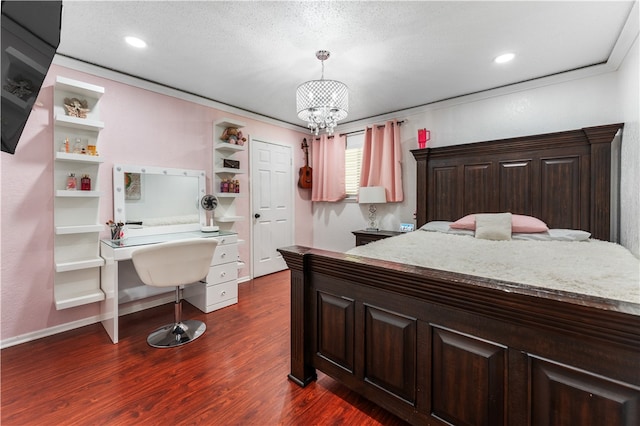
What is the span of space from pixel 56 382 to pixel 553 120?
190 inches

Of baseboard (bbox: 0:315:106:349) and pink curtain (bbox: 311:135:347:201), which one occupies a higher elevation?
pink curtain (bbox: 311:135:347:201)

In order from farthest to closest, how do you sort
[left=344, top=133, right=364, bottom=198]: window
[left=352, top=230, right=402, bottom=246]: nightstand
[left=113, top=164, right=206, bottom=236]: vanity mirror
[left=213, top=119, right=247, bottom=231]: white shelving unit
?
[left=344, top=133, right=364, bottom=198]: window → [left=352, top=230, right=402, bottom=246]: nightstand → [left=213, top=119, right=247, bottom=231]: white shelving unit → [left=113, top=164, right=206, bottom=236]: vanity mirror

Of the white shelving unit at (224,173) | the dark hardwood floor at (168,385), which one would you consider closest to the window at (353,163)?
the white shelving unit at (224,173)

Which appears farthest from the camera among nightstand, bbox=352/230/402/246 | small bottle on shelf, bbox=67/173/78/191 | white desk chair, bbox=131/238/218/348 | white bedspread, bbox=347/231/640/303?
nightstand, bbox=352/230/402/246

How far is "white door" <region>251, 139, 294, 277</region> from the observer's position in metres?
4.15

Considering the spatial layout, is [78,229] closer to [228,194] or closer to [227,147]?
[228,194]

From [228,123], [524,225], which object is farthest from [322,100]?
[524,225]

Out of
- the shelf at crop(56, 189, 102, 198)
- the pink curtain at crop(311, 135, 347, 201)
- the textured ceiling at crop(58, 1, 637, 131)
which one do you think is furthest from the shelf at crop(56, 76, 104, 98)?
the pink curtain at crop(311, 135, 347, 201)

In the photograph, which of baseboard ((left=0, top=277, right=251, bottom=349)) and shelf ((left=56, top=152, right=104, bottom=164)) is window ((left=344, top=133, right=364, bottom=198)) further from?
shelf ((left=56, top=152, right=104, bottom=164))

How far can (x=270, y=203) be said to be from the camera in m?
4.37

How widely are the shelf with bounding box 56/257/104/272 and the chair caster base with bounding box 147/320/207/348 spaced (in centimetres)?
81

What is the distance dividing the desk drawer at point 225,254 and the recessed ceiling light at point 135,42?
6.34 feet

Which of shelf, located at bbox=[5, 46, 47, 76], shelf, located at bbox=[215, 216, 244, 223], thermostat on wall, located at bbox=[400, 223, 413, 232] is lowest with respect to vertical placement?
thermostat on wall, located at bbox=[400, 223, 413, 232]

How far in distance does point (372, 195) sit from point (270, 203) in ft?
5.20
